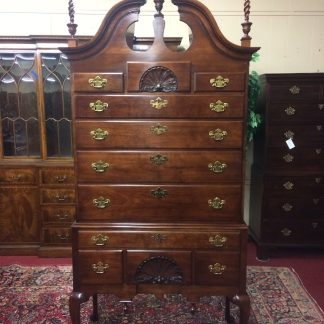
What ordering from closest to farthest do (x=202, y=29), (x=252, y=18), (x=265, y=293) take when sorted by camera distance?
(x=202, y=29) < (x=265, y=293) < (x=252, y=18)

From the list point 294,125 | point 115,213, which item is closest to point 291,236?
point 294,125

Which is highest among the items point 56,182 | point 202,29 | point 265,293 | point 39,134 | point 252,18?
point 252,18

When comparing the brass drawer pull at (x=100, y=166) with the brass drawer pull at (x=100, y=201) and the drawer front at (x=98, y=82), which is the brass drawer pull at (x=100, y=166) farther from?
the drawer front at (x=98, y=82)

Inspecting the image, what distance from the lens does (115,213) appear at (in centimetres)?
197

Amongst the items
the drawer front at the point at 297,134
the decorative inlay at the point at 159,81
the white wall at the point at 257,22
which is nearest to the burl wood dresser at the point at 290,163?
the drawer front at the point at 297,134

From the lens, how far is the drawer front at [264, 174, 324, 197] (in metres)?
3.32

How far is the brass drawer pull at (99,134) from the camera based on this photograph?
1.89 m

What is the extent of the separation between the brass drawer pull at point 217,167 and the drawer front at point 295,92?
1.58 meters

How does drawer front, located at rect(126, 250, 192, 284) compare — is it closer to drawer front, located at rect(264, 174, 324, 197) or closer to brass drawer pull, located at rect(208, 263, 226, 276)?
brass drawer pull, located at rect(208, 263, 226, 276)

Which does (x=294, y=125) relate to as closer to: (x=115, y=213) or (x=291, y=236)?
(x=291, y=236)

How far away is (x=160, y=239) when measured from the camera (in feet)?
6.37

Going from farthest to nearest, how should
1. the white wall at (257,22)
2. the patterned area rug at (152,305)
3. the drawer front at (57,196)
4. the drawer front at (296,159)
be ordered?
the white wall at (257,22) → the drawer front at (57,196) → the drawer front at (296,159) → the patterned area rug at (152,305)

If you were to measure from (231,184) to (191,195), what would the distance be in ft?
0.79

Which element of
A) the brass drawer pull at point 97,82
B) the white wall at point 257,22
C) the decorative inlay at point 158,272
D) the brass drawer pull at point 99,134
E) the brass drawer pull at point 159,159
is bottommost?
the decorative inlay at point 158,272
